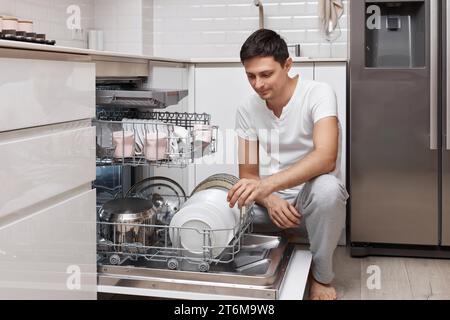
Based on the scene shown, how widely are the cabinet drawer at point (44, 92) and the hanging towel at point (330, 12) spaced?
6.35 ft

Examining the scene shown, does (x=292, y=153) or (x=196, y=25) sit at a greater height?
(x=196, y=25)

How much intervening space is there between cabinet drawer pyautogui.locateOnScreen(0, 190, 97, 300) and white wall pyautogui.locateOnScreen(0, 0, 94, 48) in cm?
135

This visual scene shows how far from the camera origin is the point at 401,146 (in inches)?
109

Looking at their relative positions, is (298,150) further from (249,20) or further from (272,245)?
(249,20)

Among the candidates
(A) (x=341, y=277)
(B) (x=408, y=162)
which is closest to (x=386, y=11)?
(B) (x=408, y=162)

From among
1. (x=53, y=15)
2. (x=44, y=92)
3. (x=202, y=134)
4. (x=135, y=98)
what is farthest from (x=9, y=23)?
(x=44, y=92)

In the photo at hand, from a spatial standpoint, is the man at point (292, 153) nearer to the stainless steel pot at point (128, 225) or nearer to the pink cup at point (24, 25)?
the stainless steel pot at point (128, 225)

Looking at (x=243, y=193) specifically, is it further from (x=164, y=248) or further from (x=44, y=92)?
(x=44, y=92)

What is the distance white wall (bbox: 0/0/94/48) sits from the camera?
271 centimetres

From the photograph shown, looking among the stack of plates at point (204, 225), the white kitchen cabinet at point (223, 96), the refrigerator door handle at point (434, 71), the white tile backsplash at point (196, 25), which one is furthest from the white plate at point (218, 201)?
the white tile backsplash at point (196, 25)

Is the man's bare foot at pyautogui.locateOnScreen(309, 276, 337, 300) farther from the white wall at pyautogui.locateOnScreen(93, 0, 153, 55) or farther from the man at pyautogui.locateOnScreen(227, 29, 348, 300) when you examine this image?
the white wall at pyautogui.locateOnScreen(93, 0, 153, 55)

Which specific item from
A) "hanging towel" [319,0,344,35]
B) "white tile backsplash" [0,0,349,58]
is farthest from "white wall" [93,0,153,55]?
"hanging towel" [319,0,344,35]

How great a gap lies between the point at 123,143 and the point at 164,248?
0.33 metres

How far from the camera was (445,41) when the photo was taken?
270cm
